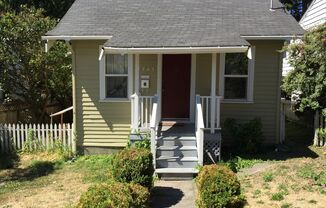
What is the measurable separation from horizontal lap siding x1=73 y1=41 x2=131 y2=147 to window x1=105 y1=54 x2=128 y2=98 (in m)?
0.30

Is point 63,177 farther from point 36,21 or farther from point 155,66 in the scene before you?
point 36,21

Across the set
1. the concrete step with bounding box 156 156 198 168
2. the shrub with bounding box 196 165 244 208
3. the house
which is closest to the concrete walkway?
the concrete step with bounding box 156 156 198 168

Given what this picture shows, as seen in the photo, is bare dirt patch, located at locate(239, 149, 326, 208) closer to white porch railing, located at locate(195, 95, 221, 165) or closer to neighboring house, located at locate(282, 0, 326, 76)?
white porch railing, located at locate(195, 95, 221, 165)

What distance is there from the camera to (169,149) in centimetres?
984

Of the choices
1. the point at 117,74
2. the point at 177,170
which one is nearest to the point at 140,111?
the point at 117,74

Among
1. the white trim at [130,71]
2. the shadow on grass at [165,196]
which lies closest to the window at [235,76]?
the white trim at [130,71]

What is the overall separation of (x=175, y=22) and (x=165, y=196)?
19.1ft

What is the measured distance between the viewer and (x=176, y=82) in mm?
11547

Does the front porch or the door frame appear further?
the door frame

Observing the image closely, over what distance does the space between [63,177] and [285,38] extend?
23.0 ft

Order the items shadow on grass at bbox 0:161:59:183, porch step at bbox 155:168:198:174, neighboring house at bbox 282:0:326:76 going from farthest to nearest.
→ neighboring house at bbox 282:0:326:76, shadow on grass at bbox 0:161:59:183, porch step at bbox 155:168:198:174

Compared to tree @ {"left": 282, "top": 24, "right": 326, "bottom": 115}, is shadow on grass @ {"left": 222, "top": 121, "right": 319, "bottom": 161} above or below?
below

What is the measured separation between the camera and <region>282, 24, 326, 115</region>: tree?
10.5 m

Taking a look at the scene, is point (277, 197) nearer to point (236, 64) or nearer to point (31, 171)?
point (236, 64)
